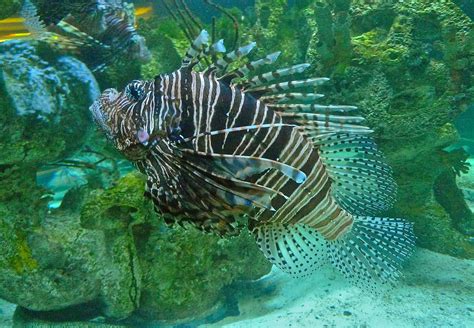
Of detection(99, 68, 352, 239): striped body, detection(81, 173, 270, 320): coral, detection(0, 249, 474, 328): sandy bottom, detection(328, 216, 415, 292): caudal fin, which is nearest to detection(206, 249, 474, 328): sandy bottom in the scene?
detection(0, 249, 474, 328): sandy bottom

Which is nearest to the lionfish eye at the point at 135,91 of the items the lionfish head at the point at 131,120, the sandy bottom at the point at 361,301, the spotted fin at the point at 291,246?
the lionfish head at the point at 131,120

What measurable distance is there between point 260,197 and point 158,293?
230 cm

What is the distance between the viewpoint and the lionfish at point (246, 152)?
1512 mm

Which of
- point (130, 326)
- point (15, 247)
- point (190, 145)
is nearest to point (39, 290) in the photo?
point (15, 247)

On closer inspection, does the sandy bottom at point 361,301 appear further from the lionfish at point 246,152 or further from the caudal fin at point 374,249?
the lionfish at point 246,152

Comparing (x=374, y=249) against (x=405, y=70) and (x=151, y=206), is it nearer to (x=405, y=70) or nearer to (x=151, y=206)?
(x=151, y=206)

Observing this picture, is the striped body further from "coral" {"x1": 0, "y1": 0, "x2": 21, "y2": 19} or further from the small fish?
the small fish

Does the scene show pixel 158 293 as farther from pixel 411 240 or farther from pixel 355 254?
pixel 411 240

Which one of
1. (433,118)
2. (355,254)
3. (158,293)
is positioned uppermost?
(433,118)

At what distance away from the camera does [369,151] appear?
2045mm

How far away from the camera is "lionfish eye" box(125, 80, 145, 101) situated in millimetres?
1715

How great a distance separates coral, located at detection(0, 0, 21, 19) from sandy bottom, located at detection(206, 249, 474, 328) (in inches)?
113

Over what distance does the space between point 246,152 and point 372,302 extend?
2.39 m

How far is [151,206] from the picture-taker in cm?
312
